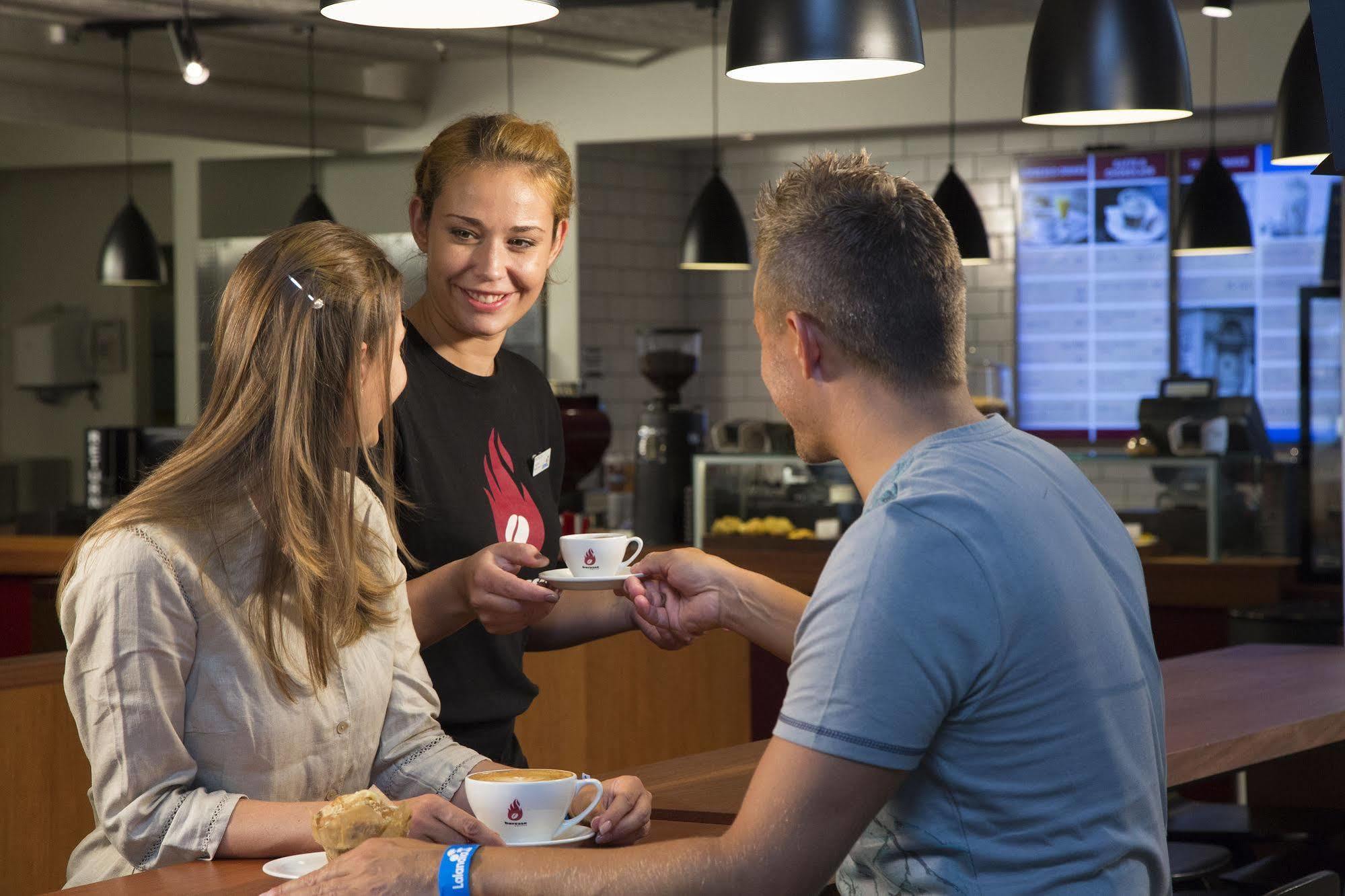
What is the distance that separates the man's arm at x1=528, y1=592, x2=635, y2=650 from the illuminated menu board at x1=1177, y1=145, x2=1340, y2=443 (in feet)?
22.5

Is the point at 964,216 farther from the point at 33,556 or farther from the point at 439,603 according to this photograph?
the point at 439,603

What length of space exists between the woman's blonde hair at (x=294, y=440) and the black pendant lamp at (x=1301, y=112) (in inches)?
81.9

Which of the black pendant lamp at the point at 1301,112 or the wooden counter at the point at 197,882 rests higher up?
the black pendant lamp at the point at 1301,112

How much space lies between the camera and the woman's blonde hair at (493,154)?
2.45 metres

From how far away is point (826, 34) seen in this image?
7.63ft

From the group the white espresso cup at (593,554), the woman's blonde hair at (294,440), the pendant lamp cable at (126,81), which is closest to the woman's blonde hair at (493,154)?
the woman's blonde hair at (294,440)

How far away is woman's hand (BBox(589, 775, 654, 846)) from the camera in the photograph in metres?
1.71

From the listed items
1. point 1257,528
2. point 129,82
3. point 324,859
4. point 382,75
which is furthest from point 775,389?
point 382,75

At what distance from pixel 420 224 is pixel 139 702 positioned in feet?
3.36

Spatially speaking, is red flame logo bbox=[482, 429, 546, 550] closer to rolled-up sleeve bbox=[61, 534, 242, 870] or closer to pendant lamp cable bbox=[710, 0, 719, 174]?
rolled-up sleeve bbox=[61, 534, 242, 870]

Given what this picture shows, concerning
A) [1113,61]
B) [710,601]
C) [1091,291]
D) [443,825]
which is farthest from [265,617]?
[1091,291]

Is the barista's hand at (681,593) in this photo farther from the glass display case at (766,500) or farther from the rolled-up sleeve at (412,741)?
the glass display case at (766,500)

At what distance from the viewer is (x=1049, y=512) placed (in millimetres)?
1404

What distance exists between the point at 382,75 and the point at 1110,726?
847cm
